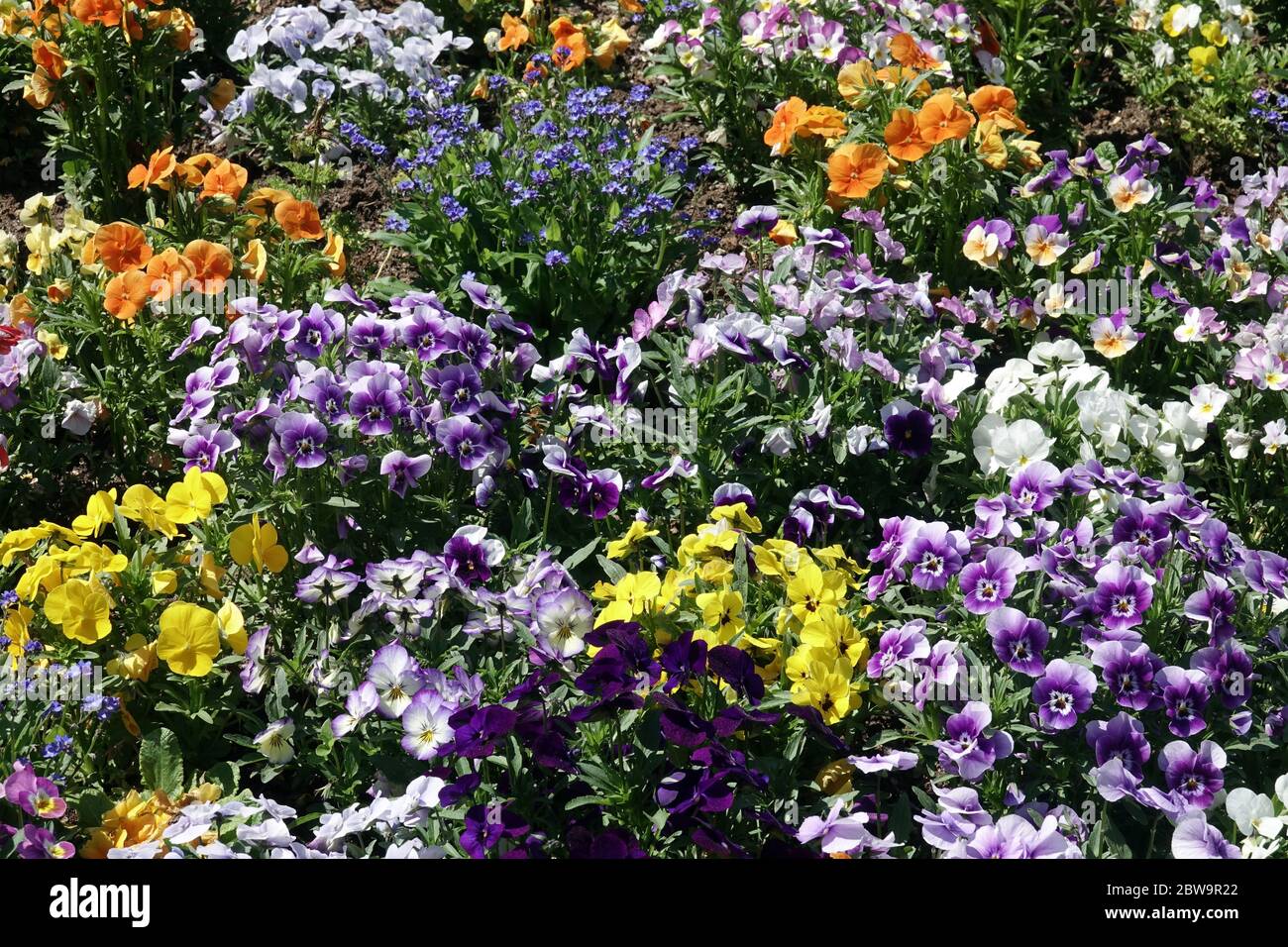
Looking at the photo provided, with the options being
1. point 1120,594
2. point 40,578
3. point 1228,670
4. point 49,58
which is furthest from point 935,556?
point 49,58

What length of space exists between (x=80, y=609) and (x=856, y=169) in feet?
8.62

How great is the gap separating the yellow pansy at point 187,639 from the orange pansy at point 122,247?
1.30 metres

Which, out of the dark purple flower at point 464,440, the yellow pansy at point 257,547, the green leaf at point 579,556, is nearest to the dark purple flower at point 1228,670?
the green leaf at point 579,556

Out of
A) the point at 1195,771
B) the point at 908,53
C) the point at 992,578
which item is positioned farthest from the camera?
the point at 908,53

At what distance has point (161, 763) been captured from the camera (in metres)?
3.13

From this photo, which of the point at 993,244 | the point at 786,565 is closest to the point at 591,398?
the point at 786,565

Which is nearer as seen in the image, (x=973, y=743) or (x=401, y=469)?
(x=973, y=743)

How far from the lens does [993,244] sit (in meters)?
4.30

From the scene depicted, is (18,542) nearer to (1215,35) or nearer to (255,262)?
(255,262)

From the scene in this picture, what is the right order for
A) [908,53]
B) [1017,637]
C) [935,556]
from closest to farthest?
[1017,637] < [935,556] < [908,53]

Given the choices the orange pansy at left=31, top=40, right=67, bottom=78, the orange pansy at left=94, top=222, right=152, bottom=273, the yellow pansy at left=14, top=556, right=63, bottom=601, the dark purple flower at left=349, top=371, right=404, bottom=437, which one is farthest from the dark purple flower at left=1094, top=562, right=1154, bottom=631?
the orange pansy at left=31, top=40, right=67, bottom=78

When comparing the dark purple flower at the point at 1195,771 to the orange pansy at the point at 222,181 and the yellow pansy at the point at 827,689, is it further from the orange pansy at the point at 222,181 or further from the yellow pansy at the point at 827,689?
the orange pansy at the point at 222,181

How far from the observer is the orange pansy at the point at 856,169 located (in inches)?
171
